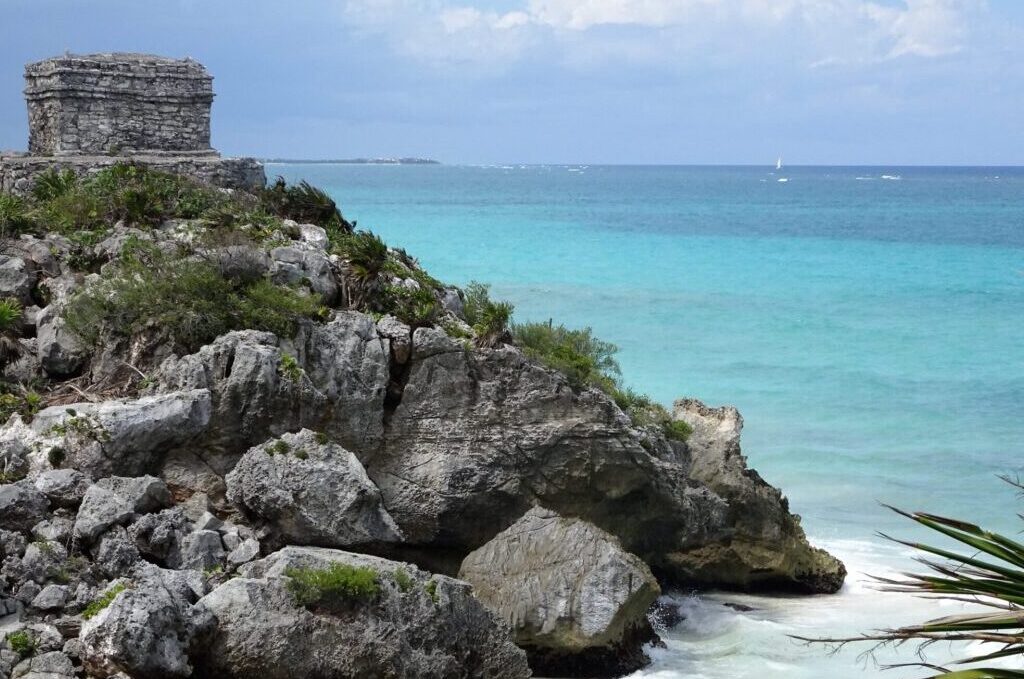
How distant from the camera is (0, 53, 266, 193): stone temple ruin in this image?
674 inches

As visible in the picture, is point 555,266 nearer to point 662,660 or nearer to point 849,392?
point 849,392

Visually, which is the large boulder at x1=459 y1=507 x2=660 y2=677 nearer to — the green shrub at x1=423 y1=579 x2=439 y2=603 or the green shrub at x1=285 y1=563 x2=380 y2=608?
the green shrub at x1=423 y1=579 x2=439 y2=603

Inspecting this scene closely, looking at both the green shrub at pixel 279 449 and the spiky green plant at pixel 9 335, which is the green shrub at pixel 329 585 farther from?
the spiky green plant at pixel 9 335

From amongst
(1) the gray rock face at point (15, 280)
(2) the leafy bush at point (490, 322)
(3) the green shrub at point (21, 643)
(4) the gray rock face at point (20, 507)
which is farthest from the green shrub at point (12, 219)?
(3) the green shrub at point (21, 643)

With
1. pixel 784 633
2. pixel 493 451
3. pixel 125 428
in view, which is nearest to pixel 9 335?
pixel 125 428

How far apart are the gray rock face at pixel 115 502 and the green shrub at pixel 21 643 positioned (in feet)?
3.83

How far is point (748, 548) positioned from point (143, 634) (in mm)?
8697

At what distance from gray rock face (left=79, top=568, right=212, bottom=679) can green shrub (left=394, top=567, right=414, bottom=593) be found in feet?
5.40

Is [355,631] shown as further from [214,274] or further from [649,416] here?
[649,416]

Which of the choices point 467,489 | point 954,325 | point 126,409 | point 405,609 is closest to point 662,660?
point 467,489

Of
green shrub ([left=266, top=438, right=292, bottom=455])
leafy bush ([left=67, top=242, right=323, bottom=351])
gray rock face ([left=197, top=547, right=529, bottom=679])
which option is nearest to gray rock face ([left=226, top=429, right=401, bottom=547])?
green shrub ([left=266, top=438, right=292, bottom=455])

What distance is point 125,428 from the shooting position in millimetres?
11172

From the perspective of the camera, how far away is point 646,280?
41.8 m

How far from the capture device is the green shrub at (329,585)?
9.73m
